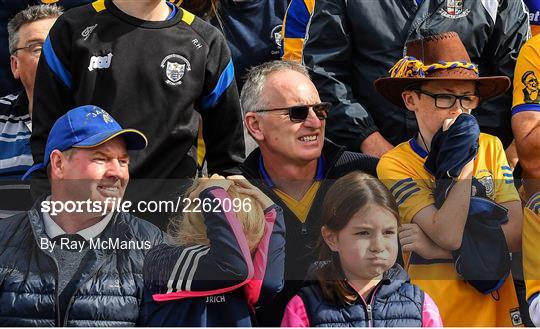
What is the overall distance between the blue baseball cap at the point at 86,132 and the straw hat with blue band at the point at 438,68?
115 cm

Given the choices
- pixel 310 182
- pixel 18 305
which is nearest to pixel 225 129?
pixel 310 182

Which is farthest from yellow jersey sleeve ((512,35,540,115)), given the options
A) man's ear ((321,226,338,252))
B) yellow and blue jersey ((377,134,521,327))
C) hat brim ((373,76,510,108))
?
man's ear ((321,226,338,252))

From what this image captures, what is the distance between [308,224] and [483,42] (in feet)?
4.73

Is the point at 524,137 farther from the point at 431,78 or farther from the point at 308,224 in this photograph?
the point at 308,224

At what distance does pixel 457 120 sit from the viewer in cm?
489

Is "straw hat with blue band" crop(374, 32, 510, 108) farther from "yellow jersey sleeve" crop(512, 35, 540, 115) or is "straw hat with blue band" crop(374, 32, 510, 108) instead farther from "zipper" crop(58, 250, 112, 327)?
"zipper" crop(58, 250, 112, 327)

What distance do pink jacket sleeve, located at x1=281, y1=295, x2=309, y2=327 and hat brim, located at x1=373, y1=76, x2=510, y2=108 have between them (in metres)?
1.10

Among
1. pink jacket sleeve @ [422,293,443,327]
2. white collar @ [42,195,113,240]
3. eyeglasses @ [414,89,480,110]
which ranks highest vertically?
eyeglasses @ [414,89,480,110]

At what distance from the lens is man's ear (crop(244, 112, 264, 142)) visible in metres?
5.12

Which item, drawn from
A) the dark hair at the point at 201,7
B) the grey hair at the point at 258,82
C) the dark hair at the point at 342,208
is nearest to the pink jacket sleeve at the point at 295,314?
the dark hair at the point at 342,208

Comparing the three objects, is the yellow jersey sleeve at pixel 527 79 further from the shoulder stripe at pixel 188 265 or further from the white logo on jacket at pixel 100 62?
the white logo on jacket at pixel 100 62

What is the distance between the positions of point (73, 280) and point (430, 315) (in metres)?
1.33

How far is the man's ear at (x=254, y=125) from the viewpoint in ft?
16.8

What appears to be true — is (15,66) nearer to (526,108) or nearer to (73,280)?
(73,280)
